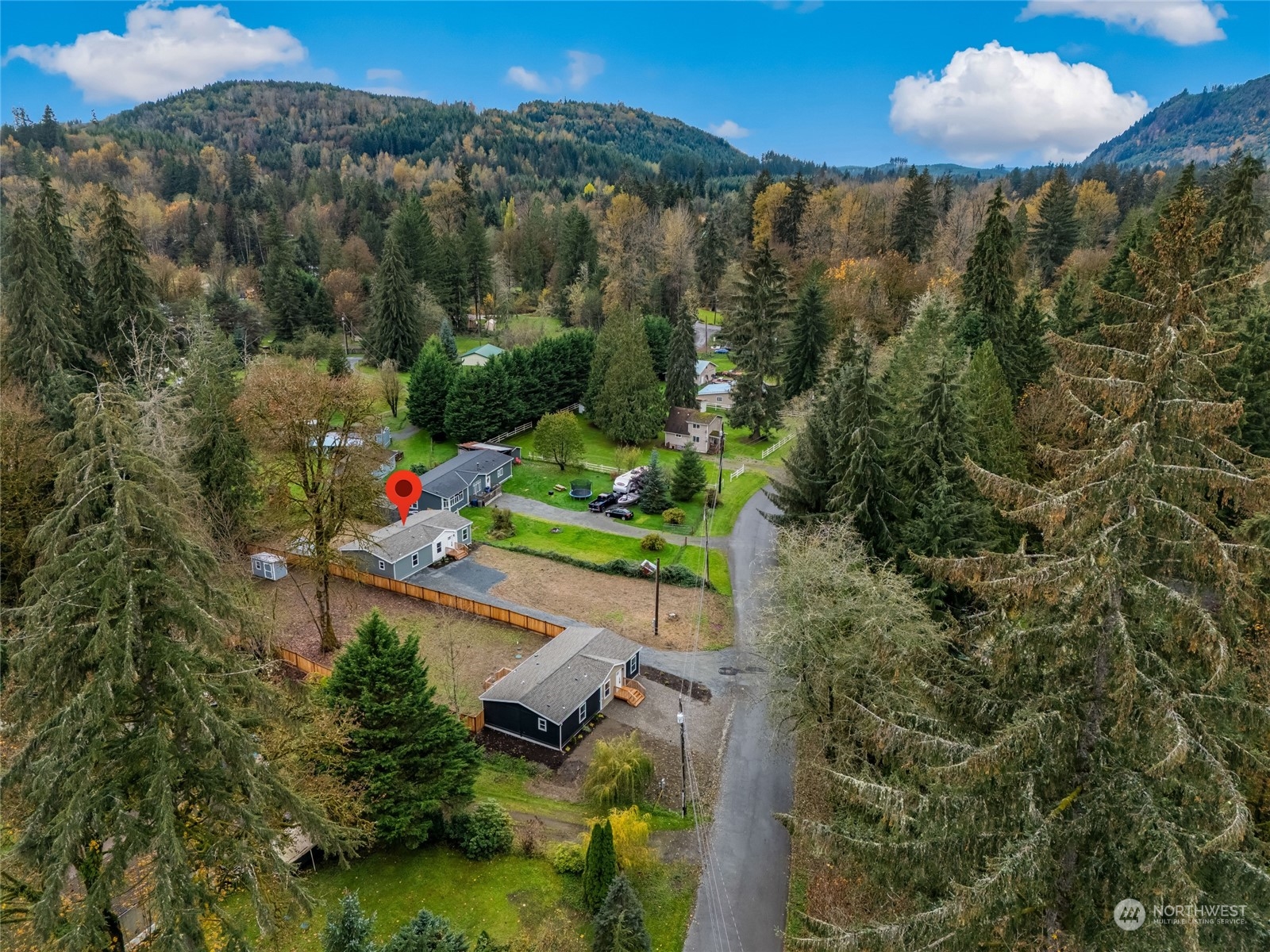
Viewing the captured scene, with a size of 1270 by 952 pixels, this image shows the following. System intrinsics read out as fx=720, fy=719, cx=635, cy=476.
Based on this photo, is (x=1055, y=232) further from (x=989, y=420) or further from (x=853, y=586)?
(x=853, y=586)

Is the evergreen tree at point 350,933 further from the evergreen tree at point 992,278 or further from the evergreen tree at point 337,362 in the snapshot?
the evergreen tree at point 337,362

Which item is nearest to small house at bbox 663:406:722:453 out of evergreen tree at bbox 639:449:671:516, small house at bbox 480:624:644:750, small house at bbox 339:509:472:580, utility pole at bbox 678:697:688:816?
evergreen tree at bbox 639:449:671:516

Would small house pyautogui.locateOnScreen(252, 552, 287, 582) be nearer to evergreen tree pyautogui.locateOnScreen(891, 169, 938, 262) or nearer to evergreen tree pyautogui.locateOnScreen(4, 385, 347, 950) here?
evergreen tree pyautogui.locateOnScreen(4, 385, 347, 950)

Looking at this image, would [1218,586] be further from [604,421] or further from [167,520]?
[604,421]

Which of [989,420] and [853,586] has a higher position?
[989,420]

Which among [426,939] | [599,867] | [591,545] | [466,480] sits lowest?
[599,867]

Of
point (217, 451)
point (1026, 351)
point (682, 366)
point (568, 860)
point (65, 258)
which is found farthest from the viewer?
point (682, 366)

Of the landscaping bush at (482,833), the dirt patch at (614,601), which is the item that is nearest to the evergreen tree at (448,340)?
the dirt patch at (614,601)

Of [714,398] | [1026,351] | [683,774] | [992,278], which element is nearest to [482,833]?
[683,774]
